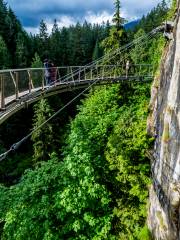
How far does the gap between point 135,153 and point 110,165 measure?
4.68 ft

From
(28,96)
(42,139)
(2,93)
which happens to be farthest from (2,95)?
(42,139)

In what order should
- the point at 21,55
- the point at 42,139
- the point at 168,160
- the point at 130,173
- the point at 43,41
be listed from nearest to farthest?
the point at 168,160 < the point at 130,173 < the point at 42,139 < the point at 21,55 < the point at 43,41

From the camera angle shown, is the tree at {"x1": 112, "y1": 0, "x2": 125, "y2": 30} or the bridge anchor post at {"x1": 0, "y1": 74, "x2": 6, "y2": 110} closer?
the bridge anchor post at {"x1": 0, "y1": 74, "x2": 6, "y2": 110}

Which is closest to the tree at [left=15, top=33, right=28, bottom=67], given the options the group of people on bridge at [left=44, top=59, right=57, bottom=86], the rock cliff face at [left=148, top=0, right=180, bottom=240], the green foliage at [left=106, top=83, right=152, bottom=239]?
the group of people on bridge at [left=44, top=59, right=57, bottom=86]

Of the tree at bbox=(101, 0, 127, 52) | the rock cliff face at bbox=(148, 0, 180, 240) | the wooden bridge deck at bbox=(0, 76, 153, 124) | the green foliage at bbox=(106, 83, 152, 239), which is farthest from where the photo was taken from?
the tree at bbox=(101, 0, 127, 52)

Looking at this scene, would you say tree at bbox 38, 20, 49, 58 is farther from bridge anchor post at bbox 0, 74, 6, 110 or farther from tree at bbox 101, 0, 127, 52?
bridge anchor post at bbox 0, 74, 6, 110

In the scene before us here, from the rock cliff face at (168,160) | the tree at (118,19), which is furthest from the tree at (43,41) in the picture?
the rock cliff face at (168,160)

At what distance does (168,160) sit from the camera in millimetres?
11312

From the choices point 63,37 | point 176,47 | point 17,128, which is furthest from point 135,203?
point 63,37

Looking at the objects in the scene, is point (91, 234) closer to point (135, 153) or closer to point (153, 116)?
point (135, 153)

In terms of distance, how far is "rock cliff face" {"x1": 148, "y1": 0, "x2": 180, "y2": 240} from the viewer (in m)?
10.7

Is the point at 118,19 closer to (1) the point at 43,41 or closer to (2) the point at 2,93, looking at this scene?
(2) the point at 2,93

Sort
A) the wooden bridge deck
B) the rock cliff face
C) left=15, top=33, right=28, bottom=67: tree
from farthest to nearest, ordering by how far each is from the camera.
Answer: left=15, top=33, right=28, bottom=67: tree < the rock cliff face < the wooden bridge deck

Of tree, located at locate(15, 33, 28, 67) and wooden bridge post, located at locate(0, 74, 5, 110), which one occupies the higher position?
tree, located at locate(15, 33, 28, 67)
